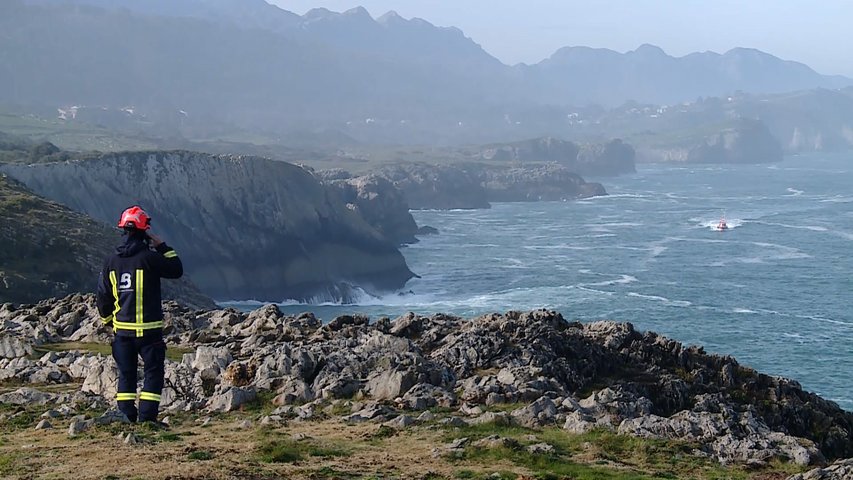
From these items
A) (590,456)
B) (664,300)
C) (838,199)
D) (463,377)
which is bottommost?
(664,300)

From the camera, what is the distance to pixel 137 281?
722 inches

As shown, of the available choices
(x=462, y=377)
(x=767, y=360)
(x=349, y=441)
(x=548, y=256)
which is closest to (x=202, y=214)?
(x=548, y=256)

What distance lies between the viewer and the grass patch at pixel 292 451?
17.0 m

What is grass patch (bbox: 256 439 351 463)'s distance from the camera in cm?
1700

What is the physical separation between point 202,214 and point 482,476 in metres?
103

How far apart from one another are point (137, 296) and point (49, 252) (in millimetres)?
62077

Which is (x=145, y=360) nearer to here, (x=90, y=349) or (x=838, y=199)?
(x=90, y=349)

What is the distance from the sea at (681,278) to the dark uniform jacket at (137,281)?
2045 inches

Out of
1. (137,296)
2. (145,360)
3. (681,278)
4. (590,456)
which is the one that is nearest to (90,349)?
(145,360)

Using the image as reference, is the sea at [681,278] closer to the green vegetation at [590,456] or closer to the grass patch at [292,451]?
the green vegetation at [590,456]

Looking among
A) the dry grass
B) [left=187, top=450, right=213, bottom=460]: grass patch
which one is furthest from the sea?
[left=187, top=450, right=213, bottom=460]: grass patch

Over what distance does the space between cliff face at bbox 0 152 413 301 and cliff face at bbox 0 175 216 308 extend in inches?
881

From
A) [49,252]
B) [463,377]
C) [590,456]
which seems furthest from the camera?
[49,252]

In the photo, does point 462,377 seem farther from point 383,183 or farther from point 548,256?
point 383,183
